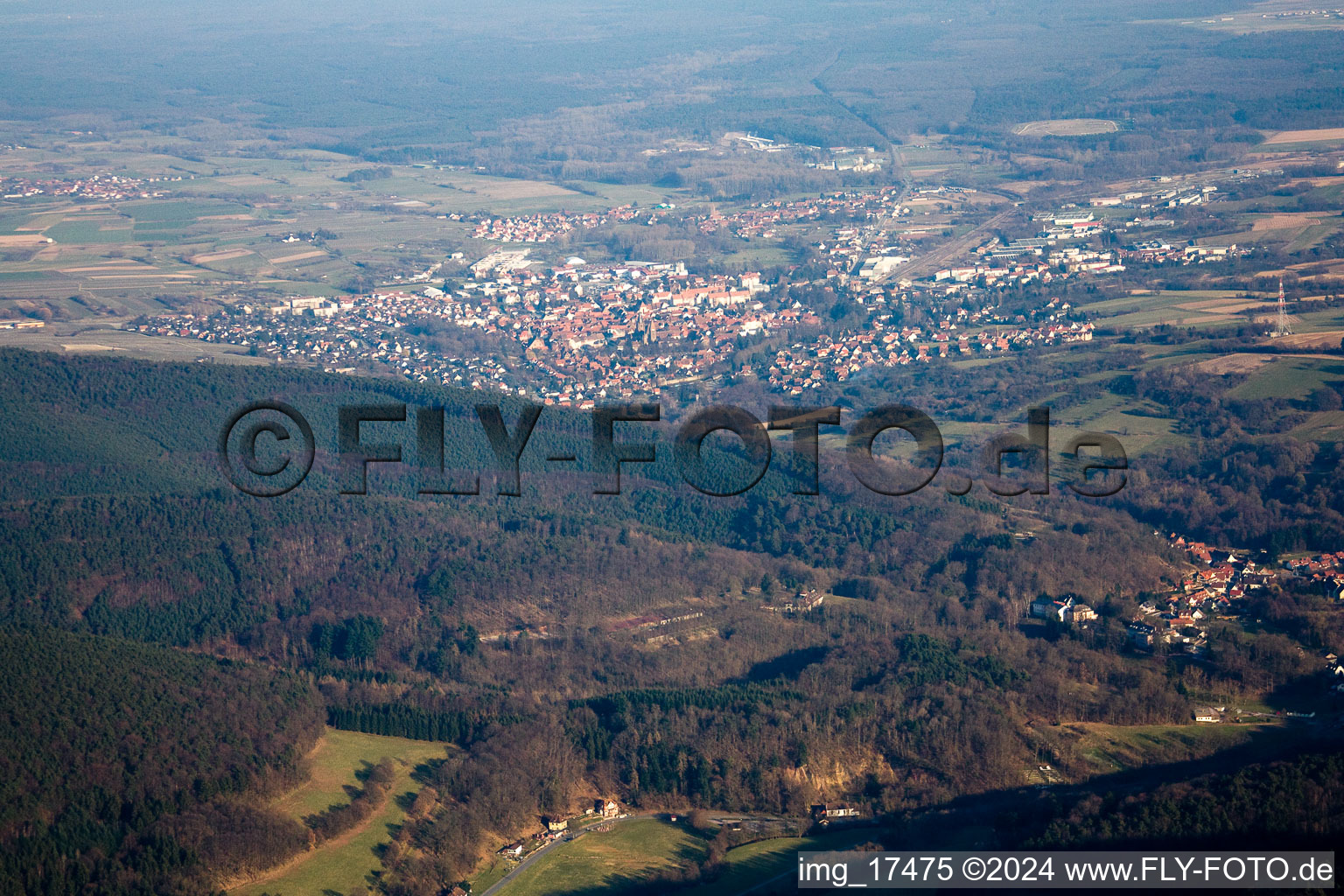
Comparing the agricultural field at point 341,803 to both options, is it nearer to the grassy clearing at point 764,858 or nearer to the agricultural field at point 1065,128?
the grassy clearing at point 764,858

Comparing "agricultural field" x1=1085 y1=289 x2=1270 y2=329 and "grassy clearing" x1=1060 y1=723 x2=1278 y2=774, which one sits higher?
"agricultural field" x1=1085 y1=289 x2=1270 y2=329

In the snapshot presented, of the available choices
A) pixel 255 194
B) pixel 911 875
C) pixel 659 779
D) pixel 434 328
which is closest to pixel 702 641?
pixel 659 779

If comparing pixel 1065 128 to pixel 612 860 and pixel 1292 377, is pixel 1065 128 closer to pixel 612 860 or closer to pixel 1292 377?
pixel 1292 377

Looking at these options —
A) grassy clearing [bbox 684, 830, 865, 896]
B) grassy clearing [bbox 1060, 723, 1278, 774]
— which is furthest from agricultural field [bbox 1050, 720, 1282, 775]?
grassy clearing [bbox 684, 830, 865, 896]

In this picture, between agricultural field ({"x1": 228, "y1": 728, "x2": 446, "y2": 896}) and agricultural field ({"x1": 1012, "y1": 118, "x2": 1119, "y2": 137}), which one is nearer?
agricultural field ({"x1": 228, "y1": 728, "x2": 446, "y2": 896})

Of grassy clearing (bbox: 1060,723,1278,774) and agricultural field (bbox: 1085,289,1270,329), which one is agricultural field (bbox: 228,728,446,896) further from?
agricultural field (bbox: 1085,289,1270,329)

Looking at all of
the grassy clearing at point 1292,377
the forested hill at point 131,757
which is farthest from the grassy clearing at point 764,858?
the grassy clearing at point 1292,377

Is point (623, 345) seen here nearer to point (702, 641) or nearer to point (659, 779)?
point (702, 641)
